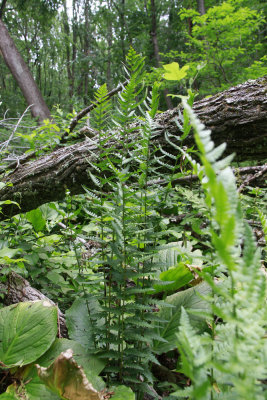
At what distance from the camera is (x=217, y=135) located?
1.41 meters

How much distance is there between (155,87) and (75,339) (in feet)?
3.38

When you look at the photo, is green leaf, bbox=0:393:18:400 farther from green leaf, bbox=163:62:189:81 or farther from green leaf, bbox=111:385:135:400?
green leaf, bbox=163:62:189:81

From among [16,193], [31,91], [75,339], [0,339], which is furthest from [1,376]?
[31,91]

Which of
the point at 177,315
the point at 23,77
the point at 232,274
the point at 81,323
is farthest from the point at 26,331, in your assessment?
the point at 23,77

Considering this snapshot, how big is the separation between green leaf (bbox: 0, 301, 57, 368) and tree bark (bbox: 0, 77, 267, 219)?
2.20 ft

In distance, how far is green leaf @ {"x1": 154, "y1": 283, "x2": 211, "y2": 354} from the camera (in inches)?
41.5

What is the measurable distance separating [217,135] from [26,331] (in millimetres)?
1273

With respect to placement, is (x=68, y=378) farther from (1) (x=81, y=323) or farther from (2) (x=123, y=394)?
(1) (x=81, y=323)

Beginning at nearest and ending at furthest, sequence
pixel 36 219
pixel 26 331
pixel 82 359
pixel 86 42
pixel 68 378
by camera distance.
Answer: pixel 68 378
pixel 82 359
pixel 26 331
pixel 36 219
pixel 86 42

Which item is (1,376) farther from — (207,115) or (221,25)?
(221,25)

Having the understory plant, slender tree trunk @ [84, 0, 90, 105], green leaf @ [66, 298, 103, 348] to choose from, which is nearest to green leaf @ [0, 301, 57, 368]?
the understory plant

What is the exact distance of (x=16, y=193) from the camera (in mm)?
1930

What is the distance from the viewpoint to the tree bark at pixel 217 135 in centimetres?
134

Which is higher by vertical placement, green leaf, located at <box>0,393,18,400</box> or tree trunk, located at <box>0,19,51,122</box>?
tree trunk, located at <box>0,19,51,122</box>
